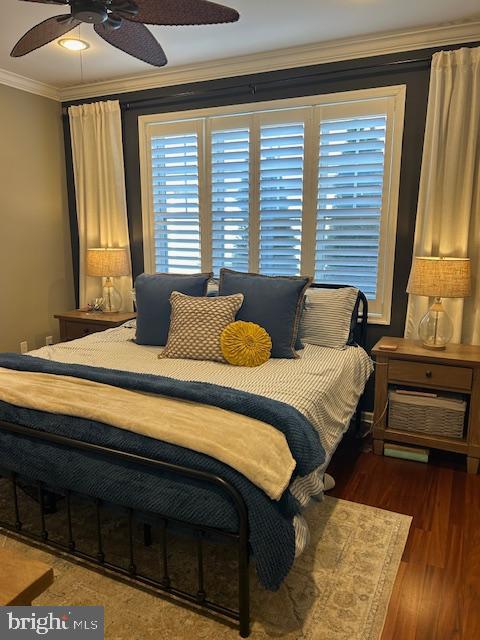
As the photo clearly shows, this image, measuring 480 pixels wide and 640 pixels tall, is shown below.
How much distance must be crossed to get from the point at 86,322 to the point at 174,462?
8.50 ft

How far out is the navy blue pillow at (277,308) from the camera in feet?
9.23

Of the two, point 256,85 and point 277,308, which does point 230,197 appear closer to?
point 256,85

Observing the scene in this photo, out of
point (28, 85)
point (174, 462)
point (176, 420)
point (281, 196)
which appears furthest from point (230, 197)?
point (174, 462)

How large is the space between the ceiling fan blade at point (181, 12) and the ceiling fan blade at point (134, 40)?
209 mm

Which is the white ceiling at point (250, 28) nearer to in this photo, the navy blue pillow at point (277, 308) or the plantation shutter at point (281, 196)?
the plantation shutter at point (281, 196)

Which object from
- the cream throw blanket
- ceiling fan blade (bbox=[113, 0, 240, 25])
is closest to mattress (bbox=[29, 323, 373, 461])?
the cream throw blanket

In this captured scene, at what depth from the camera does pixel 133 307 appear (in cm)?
431

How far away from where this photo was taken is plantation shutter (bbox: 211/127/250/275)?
367cm

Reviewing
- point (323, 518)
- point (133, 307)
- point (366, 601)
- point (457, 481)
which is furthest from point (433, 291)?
point (133, 307)

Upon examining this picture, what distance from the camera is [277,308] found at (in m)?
2.86

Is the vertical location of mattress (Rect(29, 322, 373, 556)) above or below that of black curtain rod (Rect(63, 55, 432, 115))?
A: below

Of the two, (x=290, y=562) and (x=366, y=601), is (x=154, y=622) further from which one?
(x=366, y=601)

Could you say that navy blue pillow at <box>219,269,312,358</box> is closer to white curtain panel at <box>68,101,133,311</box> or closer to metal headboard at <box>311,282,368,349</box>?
metal headboard at <box>311,282,368,349</box>

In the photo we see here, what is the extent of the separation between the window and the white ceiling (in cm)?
39
